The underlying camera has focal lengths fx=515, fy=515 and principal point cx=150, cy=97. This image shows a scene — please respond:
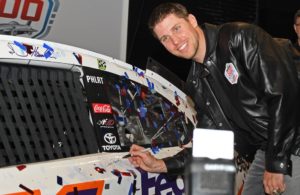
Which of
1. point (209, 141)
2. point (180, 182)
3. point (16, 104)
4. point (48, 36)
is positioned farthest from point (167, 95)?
point (209, 141)

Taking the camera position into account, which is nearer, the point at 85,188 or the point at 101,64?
the point at 85,188

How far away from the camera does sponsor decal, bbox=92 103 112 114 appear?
2611 mm

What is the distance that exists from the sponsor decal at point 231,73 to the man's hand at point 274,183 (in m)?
0.42

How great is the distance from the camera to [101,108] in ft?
8.67

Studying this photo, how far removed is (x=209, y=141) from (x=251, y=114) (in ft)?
4.44

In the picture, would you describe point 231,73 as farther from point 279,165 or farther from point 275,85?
point 279,165

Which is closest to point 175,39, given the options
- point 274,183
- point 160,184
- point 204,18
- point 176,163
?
point 176,163

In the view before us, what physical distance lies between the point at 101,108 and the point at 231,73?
0.76 m

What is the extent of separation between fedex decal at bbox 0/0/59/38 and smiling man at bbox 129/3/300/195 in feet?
7.66

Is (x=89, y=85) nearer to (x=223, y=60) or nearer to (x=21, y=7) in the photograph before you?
(x=223, y=60)

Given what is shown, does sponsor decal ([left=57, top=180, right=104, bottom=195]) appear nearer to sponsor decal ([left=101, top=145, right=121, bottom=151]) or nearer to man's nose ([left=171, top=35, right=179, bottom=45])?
sponsor decal ([left=101, top=145, right=121, bottom=151])

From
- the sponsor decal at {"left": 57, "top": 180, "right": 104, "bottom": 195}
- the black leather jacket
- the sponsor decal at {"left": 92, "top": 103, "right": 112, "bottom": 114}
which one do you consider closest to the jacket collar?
the black leather jacket

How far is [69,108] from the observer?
2.51m

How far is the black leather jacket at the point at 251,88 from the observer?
6.81ft
